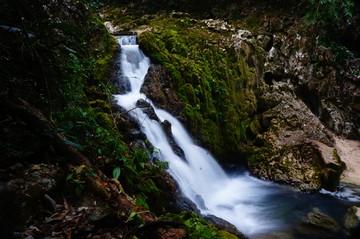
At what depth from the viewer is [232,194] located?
6453mm

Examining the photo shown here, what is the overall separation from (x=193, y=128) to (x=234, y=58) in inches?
137

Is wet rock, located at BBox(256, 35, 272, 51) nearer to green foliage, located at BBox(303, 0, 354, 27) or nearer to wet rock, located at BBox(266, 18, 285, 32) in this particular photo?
wet rock, located at BBox(266, 18, 285, 32)

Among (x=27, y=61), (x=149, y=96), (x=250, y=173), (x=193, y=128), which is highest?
(x=27, y=61)

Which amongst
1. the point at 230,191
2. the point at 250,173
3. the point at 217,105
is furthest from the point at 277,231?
the point at 217,105

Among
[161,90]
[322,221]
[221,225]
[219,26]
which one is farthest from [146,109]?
[219,26]

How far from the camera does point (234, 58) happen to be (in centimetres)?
898

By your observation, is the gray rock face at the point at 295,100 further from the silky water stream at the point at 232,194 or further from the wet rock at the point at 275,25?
the silky water stream at the point at 232,194

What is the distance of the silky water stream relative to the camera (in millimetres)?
5055

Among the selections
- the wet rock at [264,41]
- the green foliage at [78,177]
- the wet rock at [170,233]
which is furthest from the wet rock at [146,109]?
the wet rock at [264,41]

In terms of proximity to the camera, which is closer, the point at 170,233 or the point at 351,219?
the point at 170,233


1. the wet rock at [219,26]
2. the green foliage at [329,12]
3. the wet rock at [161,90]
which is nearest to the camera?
the wet rock at [161,90]

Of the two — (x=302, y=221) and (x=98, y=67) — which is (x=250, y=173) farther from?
(x=98, y=67)

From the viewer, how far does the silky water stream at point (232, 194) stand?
5.05 m

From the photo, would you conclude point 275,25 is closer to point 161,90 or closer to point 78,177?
point 161,90
